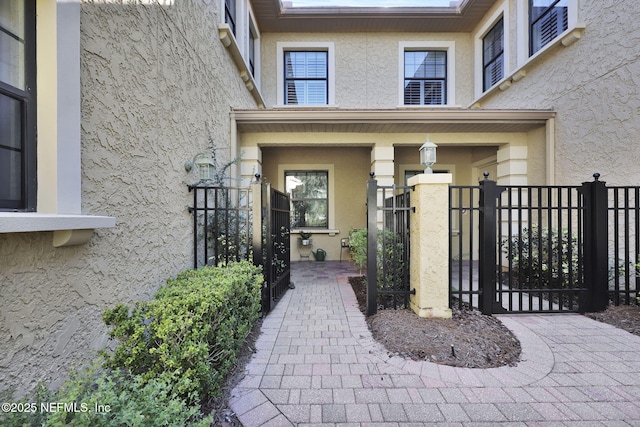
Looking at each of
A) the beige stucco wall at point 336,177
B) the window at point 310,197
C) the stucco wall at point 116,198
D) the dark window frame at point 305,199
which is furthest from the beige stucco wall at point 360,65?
the stucco wall at point 116,198

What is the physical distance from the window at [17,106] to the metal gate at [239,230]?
1.84 metres

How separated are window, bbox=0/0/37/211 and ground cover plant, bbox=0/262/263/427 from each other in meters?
0.92

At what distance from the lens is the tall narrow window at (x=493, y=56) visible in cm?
741

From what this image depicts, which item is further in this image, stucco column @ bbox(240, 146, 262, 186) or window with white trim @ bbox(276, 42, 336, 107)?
window with white trim @ bbox(276, 42, 336, 107)

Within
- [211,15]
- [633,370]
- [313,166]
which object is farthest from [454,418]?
[313,166]

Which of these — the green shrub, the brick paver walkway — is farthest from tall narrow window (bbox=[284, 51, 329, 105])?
the green shrub

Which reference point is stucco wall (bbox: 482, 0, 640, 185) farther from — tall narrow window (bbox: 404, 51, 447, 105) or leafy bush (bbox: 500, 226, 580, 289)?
tall narrow window (bbox: 404, 51, 447, 105)

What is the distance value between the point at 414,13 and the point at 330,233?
21.9 ft

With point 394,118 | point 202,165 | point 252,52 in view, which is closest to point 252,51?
point 252,52

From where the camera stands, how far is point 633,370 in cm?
246

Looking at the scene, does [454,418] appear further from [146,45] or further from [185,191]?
[146,45]

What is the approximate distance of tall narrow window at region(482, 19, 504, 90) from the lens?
7410 mm

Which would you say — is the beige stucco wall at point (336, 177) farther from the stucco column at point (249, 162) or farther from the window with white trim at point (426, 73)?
the window with white trim at point (426, 73)

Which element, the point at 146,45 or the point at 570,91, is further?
the point at 570,91
